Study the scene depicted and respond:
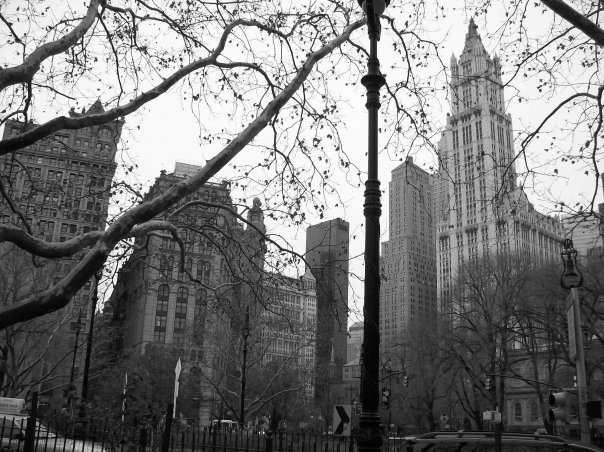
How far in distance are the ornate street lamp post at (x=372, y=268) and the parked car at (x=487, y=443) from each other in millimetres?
2581

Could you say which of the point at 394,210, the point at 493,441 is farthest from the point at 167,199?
A: the point at 394,210

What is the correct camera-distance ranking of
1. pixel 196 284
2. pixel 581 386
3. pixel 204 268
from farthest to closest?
pixel 204 268 → pixel 196 284 → pixel 581 386

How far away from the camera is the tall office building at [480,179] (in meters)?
12.6

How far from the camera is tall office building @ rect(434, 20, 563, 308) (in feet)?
41.4

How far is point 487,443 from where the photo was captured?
8070mm

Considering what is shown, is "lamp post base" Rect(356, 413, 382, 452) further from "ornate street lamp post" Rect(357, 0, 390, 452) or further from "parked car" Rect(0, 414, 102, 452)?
"parked car" Rect(0, 414, 102, 452)

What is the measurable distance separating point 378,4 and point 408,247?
16.3 meters

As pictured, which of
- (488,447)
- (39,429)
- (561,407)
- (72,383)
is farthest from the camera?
(72,383)

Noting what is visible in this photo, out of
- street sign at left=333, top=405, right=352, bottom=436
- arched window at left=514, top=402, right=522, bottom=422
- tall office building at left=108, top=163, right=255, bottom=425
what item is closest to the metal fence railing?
street sign at left=333, top=405, right=352, bottom=436

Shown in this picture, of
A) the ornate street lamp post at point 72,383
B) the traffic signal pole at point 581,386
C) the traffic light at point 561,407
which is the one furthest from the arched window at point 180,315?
the traffic signal pole at point 581,386

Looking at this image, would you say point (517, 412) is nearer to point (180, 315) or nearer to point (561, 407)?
point (180, 315)

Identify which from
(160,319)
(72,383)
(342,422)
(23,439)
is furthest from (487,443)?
(160,319)

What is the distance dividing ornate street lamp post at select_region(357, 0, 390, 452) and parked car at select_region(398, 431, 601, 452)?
2.58 meters

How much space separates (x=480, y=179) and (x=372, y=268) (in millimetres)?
13846
